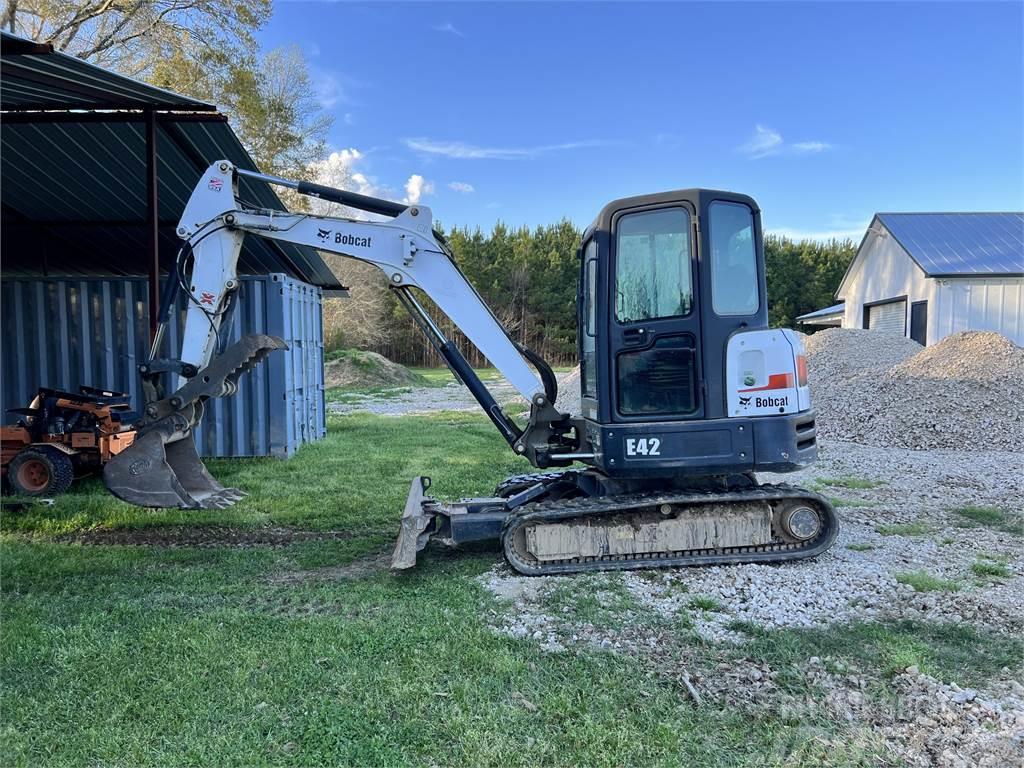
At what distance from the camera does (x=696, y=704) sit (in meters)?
2.96

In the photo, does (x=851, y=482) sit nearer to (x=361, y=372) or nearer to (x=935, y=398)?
(x=935, y=398)

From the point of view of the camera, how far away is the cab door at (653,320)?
4617 mm

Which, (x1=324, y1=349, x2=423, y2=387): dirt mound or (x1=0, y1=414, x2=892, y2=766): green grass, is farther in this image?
(x1=324, y1=349, x2=423, y2=387): dirt mound

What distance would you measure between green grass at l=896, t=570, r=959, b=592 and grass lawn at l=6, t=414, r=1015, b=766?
0.91 m

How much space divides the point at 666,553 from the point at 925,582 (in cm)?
173

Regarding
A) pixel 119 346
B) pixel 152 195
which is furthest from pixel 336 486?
pixel 119 346

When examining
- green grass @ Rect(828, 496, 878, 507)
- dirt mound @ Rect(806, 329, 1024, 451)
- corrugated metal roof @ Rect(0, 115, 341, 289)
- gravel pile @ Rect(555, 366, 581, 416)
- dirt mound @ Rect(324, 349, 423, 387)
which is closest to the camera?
green grass @ Rect(828, 496, 878, 507)

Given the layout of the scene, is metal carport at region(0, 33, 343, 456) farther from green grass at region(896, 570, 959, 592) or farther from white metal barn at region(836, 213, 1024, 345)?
white metal barn at region(836, 213, 1024, 345)

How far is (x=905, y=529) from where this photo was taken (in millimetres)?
5789

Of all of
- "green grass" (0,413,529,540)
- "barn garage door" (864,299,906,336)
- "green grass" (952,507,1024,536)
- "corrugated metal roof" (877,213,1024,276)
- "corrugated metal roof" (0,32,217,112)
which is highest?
"corrugated metal roof" (877,213,1024,276)

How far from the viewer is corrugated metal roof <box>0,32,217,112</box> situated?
4.60 meters

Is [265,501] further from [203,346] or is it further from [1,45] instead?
[1,45]

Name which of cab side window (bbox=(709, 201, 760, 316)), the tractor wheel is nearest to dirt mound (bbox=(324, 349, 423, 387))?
the tractor wheel

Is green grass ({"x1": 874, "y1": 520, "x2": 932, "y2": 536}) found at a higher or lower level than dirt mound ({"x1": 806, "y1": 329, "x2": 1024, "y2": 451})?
lower
